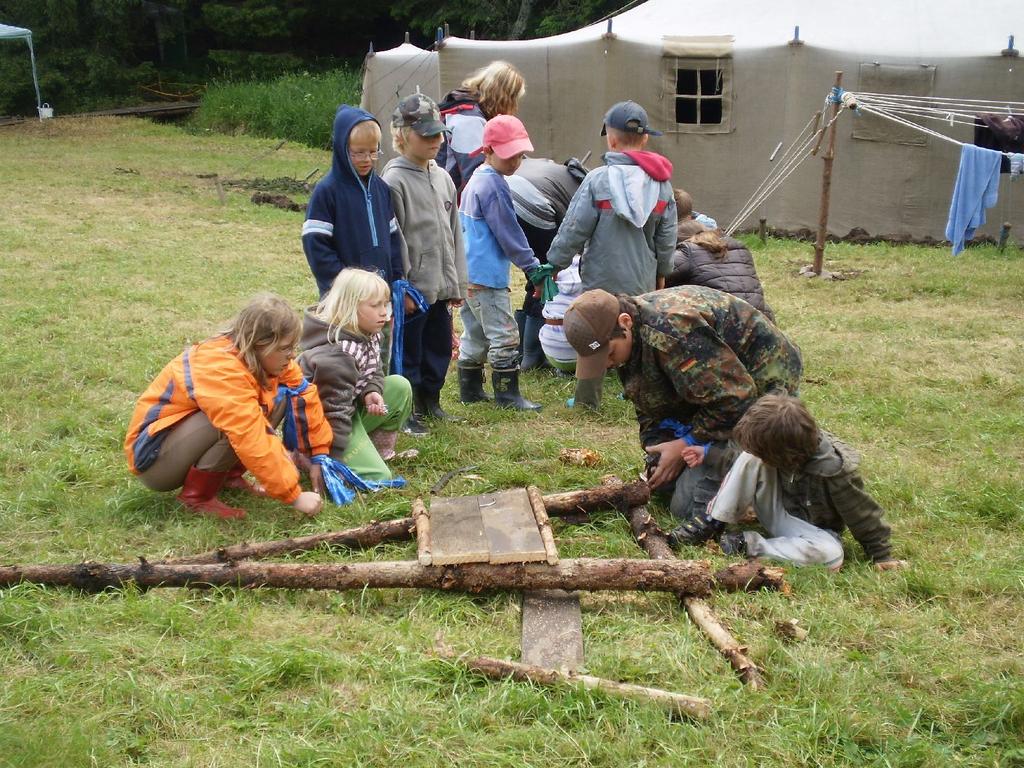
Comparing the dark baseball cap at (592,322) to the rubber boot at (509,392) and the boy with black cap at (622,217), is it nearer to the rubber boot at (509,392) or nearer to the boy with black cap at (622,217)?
the boy with black cap at (622,217)

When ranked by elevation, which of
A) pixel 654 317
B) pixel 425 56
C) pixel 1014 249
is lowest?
pixel 1014 249

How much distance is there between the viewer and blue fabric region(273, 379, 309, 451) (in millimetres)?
4379

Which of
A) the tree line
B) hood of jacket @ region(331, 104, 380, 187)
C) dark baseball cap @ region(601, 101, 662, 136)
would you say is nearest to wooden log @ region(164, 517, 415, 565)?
hood of jacket @ region(331, 104, 380, 187)

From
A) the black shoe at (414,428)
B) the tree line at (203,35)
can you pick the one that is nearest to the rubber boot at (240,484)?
the black shoe at (414,428)

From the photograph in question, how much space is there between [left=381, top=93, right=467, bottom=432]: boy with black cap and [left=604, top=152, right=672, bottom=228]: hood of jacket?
0.89 metres

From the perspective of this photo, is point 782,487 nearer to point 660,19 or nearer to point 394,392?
point 394,392

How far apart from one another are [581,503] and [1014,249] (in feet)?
31.7

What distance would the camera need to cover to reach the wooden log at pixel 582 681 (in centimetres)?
296

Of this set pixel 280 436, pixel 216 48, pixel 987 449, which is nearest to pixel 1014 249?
pixel 987 449

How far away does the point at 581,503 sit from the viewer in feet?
14.4

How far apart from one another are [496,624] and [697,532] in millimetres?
1064

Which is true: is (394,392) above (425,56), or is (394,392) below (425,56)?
below

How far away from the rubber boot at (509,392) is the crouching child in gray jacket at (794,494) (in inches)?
80.0

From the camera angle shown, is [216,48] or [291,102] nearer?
[291,102]
